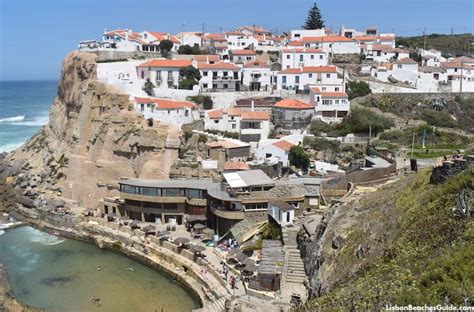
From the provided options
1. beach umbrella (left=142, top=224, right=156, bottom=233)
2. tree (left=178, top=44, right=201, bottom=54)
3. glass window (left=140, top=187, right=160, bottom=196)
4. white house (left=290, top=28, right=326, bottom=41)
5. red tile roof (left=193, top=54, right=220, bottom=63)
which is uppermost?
white house (left=290, top=28, right=326, bottom=41)

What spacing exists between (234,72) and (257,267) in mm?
25725

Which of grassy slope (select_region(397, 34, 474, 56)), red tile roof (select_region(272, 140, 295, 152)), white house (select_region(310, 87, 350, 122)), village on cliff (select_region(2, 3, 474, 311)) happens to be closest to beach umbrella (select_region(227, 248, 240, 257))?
village on cliff (select_region(2, 3, 474, 311))

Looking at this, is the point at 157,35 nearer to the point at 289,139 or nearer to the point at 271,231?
the point at 289,139

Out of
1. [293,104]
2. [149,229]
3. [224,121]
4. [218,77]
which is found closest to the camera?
[149,229]

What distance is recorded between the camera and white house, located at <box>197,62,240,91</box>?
44.0 meters

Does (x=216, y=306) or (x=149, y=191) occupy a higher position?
(x=149, y=191)

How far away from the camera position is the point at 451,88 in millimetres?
45531

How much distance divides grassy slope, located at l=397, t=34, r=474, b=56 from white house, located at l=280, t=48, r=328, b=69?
2234 cm

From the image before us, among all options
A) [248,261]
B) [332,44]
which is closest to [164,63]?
[332,44]

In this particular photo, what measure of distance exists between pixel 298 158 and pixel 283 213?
29.7ft

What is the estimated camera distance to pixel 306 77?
141ft

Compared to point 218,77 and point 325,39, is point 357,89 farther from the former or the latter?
point 218,77

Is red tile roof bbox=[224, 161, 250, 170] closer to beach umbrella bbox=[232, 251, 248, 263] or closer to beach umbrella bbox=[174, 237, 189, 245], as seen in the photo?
beach umbrella bbox=[174, 237, 189, 245]

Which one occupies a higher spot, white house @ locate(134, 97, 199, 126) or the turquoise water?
white house @ locate(134, 97, 199, 126)
